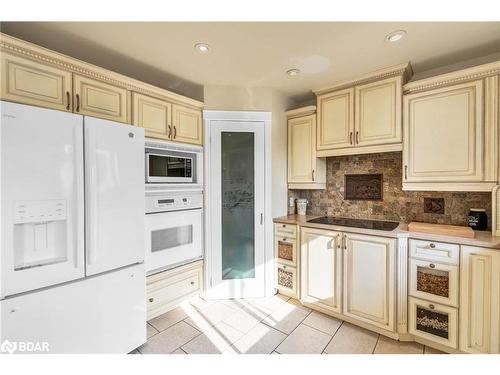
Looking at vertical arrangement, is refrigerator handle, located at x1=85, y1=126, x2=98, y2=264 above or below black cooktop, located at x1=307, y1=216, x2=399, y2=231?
above

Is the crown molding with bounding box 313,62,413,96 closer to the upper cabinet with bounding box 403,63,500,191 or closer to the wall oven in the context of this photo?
the upper cabinet with bounding box 403,63,500,191

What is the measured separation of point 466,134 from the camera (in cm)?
167

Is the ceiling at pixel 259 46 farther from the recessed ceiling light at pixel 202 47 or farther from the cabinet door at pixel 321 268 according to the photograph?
the cabinet door at pixel 321 268

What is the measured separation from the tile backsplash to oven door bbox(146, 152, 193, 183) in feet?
4.10

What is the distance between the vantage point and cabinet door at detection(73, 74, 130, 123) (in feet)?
5.16

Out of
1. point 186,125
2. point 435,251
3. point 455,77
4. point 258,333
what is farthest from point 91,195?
point 455,77

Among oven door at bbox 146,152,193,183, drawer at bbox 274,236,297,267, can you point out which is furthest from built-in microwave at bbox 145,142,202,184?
drawer at bbox 274,236,297,267

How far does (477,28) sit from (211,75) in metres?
2.00

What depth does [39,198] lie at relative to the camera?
1172mm

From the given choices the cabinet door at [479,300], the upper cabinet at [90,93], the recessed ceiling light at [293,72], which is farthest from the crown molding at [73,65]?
the cabinet door at [479,300]

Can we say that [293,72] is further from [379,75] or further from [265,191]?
[265,191]
